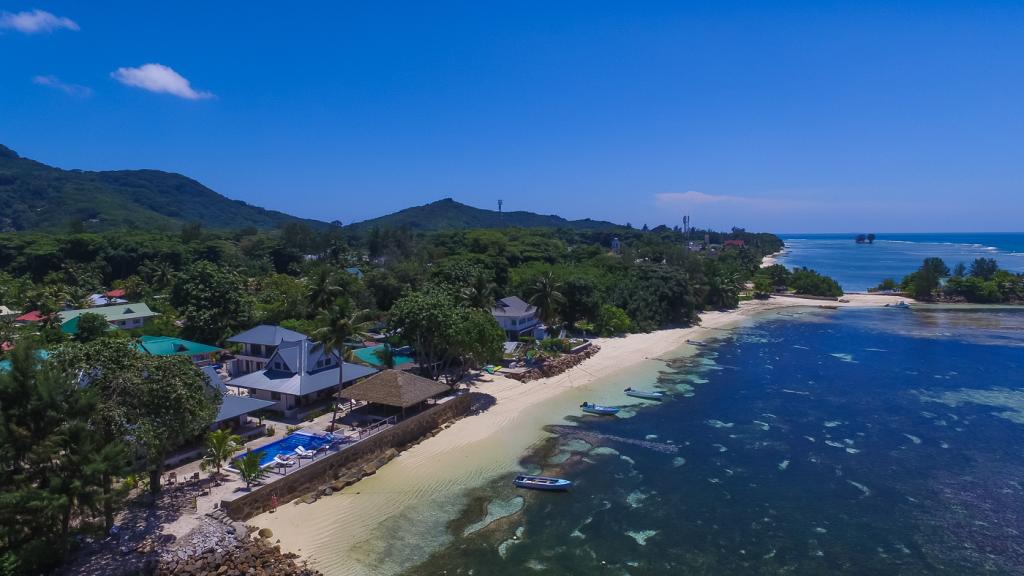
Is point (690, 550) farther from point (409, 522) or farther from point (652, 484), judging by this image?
point (409, 522)

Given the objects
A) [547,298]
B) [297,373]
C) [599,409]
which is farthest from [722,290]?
[297,373]

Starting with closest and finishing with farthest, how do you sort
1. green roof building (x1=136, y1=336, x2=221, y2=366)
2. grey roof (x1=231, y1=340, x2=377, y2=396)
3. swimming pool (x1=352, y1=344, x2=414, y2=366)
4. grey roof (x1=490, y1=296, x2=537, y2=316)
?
1. grey roof (x1=231, y1=340, x2=377, y2=396)
2. green roof building (x1=136, y1=336, x2=221, y2=366)
3. swimming pool (x1=352, y1=344, x2=414, y2=366)
4. grey roof (x1=490, y1=296, x2=537, y2=316)

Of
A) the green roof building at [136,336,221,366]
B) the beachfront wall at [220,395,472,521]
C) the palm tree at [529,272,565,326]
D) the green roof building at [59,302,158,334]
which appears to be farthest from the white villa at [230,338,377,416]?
the green roof building at [59,302,158,334]

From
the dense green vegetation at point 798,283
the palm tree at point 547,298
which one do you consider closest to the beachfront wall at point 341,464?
the palm tree at point 547,298

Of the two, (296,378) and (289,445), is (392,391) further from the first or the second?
(289,445)

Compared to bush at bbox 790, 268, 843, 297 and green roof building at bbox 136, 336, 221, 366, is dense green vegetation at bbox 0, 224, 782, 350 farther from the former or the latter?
green roof building at bbox 136, 336, 221, 366

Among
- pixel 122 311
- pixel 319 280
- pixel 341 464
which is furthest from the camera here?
pixel 122 311
